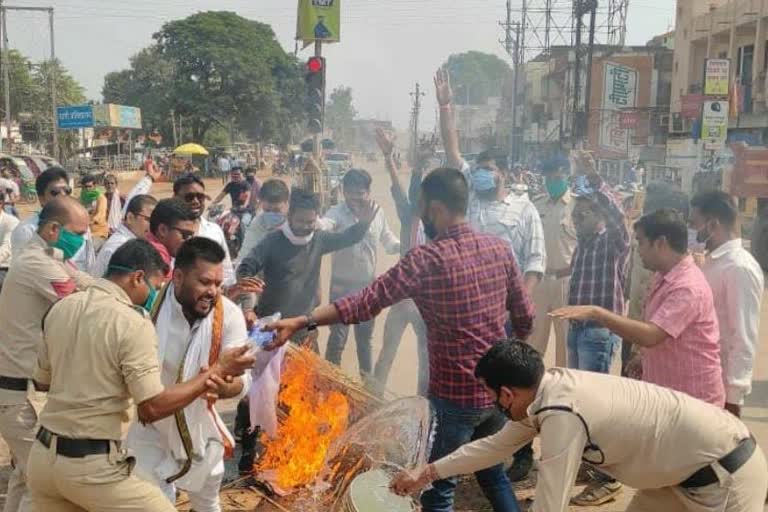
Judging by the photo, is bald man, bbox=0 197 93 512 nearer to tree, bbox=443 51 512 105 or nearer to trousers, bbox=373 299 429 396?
trousers, bbox=373 299 429 396

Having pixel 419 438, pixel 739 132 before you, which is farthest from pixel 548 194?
pixel 739 132

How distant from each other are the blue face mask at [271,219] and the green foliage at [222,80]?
4582 centimetres

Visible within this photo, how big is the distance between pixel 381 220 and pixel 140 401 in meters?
4.34

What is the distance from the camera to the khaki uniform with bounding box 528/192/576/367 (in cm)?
642

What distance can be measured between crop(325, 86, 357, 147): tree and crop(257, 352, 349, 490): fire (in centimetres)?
4865

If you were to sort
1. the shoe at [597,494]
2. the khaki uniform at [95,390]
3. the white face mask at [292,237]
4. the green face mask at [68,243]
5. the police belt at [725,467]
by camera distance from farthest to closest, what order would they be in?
the white face mask at [292,237] < the shoe at [597,494] < the green face mask at [68,243] < the police belt at [725,467] < the khaki uniform at [95,390]

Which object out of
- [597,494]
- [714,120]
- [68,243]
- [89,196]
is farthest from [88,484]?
[714,120]

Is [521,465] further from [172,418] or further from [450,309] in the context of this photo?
[172,418]

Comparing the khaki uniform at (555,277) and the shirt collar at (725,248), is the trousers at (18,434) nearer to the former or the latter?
the shirt collar at (725,248)

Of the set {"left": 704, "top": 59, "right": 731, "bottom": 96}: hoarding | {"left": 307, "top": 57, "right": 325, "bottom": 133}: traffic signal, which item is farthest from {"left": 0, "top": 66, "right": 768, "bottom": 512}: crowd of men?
{"left": 704, "top": 59, "right": 731, "bottom": 96}: hoarding

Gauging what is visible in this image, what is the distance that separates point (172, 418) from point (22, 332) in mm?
1222

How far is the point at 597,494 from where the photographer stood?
476 cm

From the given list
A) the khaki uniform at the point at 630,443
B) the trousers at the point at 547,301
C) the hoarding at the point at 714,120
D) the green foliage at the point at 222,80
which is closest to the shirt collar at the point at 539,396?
the khaki uniform at the point at 630,443

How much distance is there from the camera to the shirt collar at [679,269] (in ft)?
12.0
